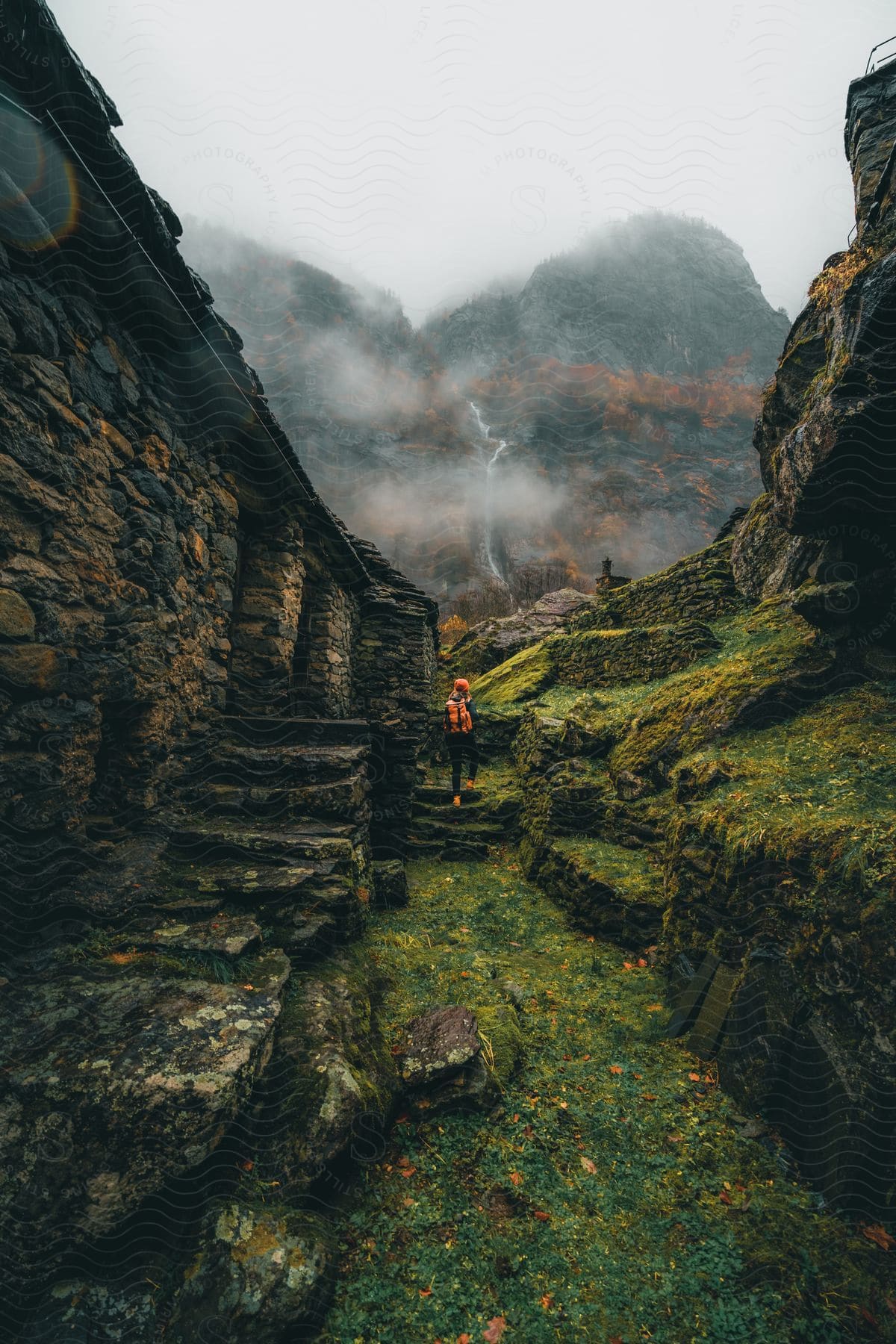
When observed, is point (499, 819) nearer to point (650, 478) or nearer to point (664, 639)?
point (664, 639)

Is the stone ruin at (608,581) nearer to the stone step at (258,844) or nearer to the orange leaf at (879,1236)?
the stone step at (258,844)

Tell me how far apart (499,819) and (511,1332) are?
6.33 meters

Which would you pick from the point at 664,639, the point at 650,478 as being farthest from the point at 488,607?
the point at 650,478

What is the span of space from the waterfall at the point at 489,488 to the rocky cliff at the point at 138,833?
4419cm

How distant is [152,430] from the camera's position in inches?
153

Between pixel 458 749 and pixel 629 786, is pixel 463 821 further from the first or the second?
pixel 629 786

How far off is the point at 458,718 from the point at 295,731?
11.4ft

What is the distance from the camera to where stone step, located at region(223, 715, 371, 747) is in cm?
528

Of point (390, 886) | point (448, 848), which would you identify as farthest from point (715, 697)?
point (390, 886)

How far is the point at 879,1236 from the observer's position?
2.44m

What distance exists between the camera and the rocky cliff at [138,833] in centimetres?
201

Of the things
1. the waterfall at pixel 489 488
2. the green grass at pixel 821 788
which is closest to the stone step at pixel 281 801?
the green grass at pixel 821 788

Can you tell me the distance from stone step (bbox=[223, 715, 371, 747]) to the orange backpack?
99.8 inches

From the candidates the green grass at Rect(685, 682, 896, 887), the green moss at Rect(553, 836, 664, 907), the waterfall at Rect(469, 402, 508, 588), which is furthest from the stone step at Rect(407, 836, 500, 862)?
the waterfall at Rect(469, 402, 508, 588)
